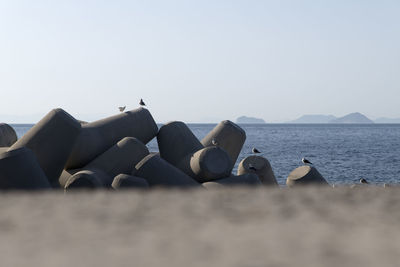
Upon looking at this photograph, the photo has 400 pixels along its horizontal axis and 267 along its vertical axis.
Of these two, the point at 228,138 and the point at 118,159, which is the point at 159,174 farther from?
the point at 228,138

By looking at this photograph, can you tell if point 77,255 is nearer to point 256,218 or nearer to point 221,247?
point 221,247

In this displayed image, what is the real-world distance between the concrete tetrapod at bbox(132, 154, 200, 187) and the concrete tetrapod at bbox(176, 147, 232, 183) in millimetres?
746

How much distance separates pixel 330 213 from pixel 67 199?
2.08m

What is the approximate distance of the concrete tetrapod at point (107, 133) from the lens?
9516 millimetres

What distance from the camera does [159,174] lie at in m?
8.36

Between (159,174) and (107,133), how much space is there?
2.19 meters

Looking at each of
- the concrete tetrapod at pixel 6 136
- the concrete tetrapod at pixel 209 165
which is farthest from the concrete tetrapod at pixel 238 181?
the concrete tetrapod at pixel 6 136

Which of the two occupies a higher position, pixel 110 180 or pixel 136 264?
pixel 136 264

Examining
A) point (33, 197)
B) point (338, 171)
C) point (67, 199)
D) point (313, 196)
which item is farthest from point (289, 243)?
point (338, 171)

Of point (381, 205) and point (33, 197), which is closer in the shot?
point (381, 205)

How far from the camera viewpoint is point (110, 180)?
853 centimetres

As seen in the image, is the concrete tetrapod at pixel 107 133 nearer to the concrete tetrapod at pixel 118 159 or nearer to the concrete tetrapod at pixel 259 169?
the concrete tetrapod at pixel 118 159

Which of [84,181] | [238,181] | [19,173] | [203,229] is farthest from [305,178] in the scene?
[203,229]

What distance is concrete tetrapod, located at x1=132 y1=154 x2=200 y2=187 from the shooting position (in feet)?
27.1
